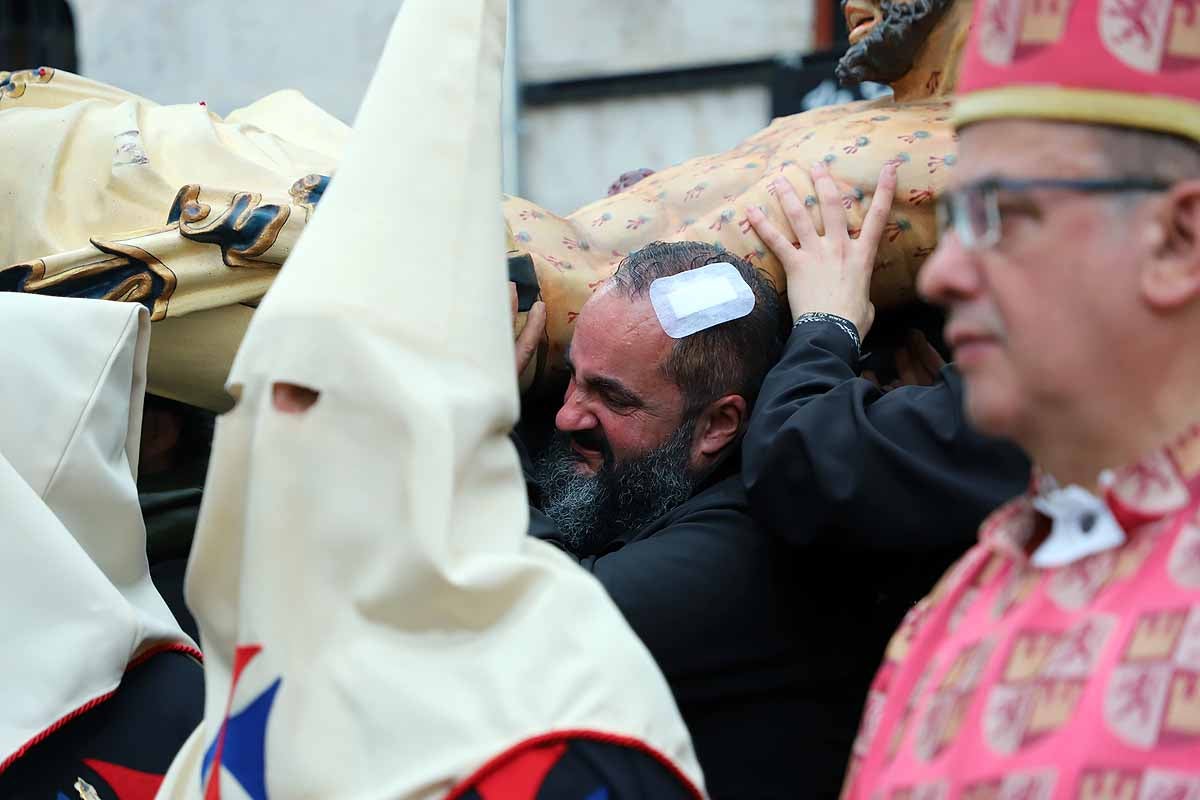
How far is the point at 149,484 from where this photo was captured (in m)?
2.84

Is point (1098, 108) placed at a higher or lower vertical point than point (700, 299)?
higher

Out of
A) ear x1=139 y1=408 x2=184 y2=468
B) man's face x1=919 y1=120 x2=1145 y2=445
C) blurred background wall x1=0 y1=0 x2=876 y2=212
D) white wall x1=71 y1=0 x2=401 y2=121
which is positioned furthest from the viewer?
white wall x1=71 y1=0 x2=401 y2=121

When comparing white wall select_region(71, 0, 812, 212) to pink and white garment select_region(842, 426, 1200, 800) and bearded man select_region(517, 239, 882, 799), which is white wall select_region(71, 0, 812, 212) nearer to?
bearded man select_region(517, 239, 882, 799)

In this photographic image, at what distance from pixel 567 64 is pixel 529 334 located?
4.53m

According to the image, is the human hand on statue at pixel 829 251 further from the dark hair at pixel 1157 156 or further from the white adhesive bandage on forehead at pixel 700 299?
the dark hair at pixel 1157 156

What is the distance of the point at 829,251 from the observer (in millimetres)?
2562

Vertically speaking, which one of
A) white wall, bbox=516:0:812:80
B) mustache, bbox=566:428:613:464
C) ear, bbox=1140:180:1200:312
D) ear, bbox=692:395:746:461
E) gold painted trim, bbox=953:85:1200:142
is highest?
gold painted trim, bbox=953:85:1200:142

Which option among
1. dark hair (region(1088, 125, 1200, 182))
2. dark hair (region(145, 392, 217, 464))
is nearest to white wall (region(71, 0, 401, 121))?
dark hair (region(145, 392, 217, 464))

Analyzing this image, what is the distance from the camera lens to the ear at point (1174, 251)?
1155 millimetres

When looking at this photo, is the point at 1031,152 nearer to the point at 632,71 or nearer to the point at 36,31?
the point at 632,71

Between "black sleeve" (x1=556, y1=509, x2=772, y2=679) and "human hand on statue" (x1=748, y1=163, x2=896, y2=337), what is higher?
"human hand on statue" (x1=748, y1=163, x2=896, y2=337)

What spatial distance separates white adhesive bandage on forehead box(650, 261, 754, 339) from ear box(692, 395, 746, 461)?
131 millimetres

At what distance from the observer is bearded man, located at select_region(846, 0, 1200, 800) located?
3.67ft

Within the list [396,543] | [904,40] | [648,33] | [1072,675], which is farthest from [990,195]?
[648,33]
